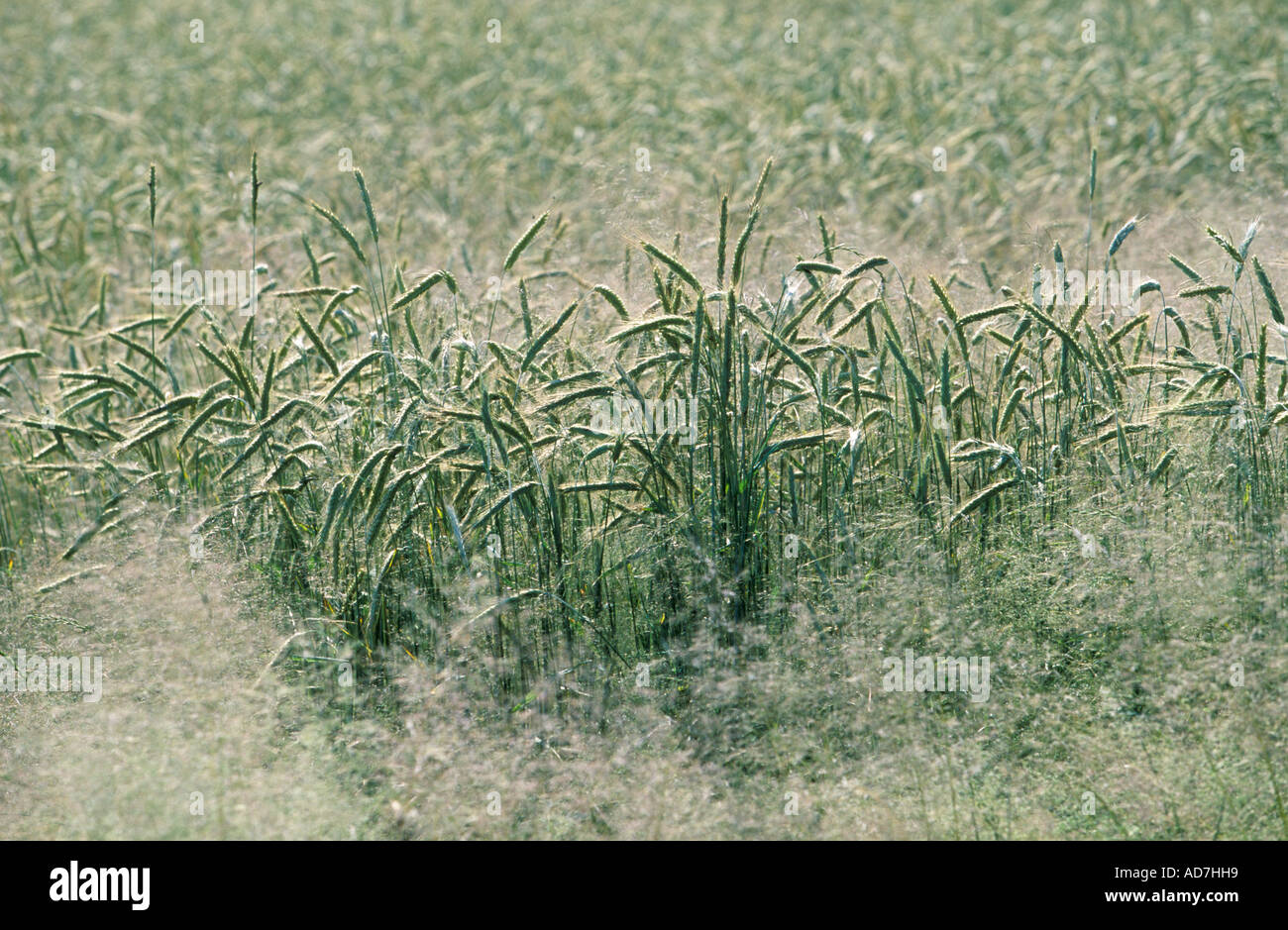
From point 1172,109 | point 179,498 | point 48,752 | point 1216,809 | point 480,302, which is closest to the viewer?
point 1216,809

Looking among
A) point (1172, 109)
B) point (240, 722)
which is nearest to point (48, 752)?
point (240, 722)

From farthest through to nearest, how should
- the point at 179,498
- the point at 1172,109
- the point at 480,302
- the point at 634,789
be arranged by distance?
the point at 1172,109, the point at 480,302, the point at 179,498, the point at 634,789

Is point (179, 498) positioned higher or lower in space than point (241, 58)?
lower

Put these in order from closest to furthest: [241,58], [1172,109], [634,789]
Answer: [634,789]
[1172,109]
[241,58]

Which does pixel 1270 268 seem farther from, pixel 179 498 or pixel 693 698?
pixel 179 498

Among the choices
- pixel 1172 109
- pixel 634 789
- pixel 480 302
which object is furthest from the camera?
pixel 1172 109

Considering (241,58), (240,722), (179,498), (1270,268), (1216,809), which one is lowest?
(1216,809)

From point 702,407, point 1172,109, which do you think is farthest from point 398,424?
point 1172,109

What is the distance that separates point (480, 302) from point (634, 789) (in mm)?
1755

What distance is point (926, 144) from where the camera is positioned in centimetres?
647

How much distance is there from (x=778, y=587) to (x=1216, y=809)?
100cm

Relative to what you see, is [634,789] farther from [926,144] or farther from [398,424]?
[926,144]

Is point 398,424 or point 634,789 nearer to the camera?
point 634,789

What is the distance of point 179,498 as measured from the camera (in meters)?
3.60
